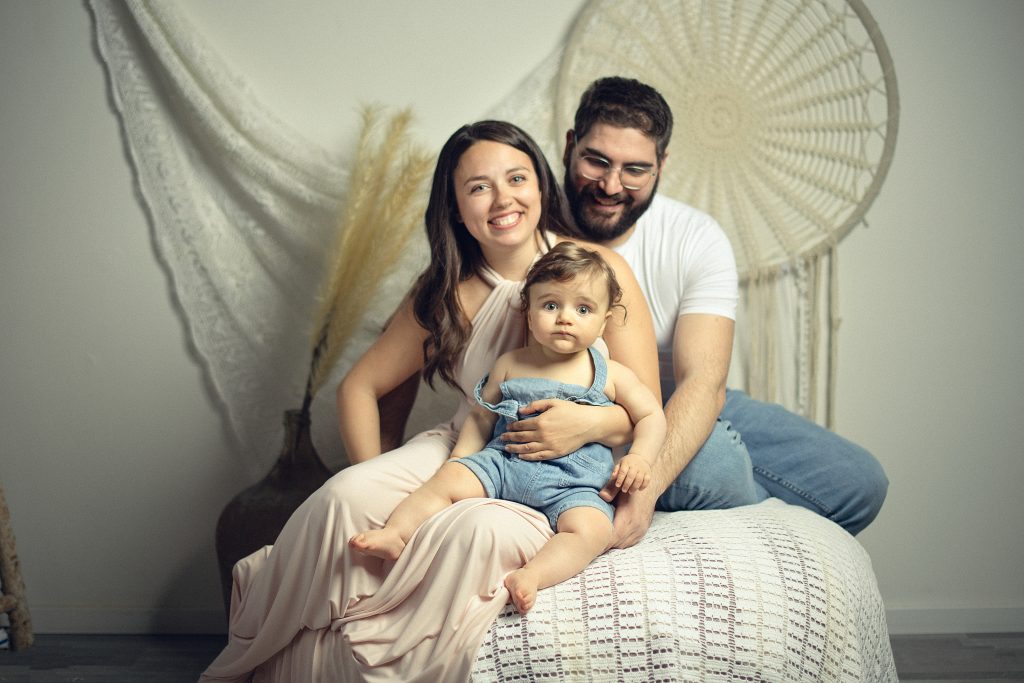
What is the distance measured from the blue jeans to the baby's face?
440 mm

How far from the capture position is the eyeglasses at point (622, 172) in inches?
78.7

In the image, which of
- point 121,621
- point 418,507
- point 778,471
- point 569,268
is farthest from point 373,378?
point 121,621

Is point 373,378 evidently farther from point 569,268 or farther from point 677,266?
point 677,266

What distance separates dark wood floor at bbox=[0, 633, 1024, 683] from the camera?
2.13 m

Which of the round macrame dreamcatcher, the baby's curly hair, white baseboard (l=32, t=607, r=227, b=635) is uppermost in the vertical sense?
the round macrame dreamcatcher

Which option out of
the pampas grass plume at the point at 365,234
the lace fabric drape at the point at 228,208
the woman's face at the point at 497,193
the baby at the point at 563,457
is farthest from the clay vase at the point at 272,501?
the woman's face at the point at 497,193

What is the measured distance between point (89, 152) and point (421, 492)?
5.07 feet

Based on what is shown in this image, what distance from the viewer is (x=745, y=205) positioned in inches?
93.9

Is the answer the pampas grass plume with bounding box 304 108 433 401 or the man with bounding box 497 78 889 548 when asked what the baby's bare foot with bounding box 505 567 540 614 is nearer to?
the man with bounding box 497 78 889 548

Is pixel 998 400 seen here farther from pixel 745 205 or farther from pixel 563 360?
pixel 563 360

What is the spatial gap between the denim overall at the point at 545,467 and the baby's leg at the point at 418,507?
3cm

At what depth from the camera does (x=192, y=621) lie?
2486 mm

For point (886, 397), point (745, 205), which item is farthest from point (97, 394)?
point (886, 397)

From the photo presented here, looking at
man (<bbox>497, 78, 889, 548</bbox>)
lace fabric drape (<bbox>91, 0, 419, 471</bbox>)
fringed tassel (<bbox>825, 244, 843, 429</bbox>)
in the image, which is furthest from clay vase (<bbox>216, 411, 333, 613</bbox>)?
fringed tassel (<bbox>825, 244, 843, 429</bbox>)
